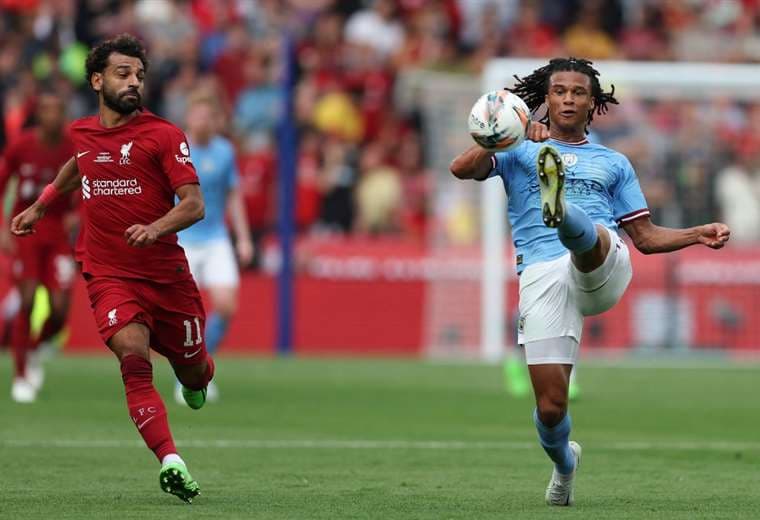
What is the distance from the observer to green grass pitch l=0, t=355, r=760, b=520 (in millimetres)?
8141

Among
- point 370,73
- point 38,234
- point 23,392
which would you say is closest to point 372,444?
point 23,392

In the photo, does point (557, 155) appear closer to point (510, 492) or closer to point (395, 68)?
point (510, 492)

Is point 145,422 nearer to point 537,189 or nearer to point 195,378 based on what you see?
point 195,378

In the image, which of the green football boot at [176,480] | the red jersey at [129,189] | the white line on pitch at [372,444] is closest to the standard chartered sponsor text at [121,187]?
the red jersey at [129,189]

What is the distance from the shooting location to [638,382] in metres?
18.2

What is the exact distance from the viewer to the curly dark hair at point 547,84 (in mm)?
8555

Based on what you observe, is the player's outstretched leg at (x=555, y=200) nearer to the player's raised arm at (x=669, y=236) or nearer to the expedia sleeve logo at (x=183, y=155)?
the player's raised arm at (x=669, y=236)

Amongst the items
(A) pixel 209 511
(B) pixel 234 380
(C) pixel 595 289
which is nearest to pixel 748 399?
(B) pixel 234 380

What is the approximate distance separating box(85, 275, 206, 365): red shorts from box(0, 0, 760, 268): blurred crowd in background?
12.7m

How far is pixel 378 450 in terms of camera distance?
11023mm

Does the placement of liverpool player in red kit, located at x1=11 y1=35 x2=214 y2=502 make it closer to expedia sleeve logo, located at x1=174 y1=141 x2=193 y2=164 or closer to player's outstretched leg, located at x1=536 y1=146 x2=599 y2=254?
expedia sleeve logo, located at x1=174 y1=141 x2=193 y2=164

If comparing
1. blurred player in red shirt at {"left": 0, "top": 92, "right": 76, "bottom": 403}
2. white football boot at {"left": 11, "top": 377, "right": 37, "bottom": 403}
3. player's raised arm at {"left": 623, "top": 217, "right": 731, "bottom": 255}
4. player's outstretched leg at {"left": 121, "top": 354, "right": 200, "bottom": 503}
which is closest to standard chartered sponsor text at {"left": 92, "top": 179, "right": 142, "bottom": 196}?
player's outstretched leg at {"left": 121, "top": 354, "right": 200, "bottom": 503}

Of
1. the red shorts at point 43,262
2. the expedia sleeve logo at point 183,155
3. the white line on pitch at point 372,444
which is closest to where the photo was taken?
the expedia sleeve logo at point 183,155

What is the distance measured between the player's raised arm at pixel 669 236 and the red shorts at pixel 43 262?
7350 mm
